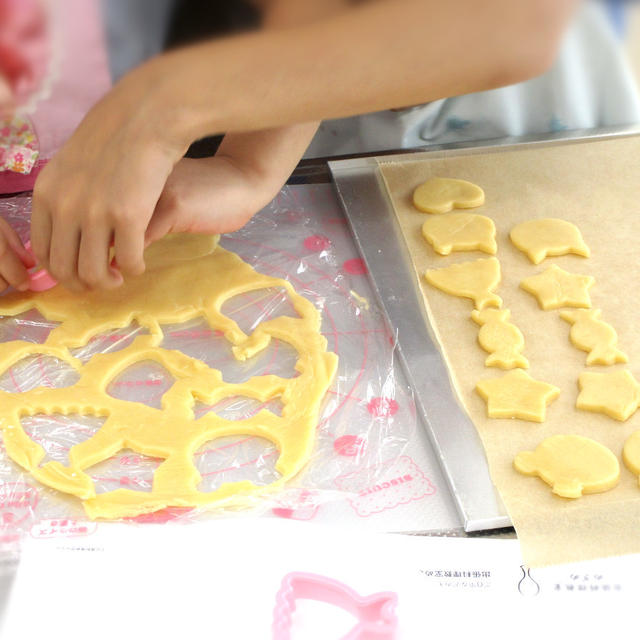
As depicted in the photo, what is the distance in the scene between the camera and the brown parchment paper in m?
0.80

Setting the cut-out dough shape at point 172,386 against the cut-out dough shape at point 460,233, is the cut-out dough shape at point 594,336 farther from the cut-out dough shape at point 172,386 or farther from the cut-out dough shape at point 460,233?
the cut-out dough shape at point 172,386

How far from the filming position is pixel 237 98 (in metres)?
0.79

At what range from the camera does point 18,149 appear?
1165 mm

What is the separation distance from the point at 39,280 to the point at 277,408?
0.33 meters

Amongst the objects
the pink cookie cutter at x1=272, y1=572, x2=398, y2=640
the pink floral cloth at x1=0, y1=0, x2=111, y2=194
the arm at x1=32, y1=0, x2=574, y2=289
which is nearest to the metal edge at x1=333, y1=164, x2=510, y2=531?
the pink cookie cutter at x1=272, y1=572, x2=398, y2=640

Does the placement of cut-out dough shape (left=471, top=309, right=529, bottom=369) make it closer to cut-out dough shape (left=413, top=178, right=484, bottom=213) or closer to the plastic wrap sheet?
the plastic wrap sheet

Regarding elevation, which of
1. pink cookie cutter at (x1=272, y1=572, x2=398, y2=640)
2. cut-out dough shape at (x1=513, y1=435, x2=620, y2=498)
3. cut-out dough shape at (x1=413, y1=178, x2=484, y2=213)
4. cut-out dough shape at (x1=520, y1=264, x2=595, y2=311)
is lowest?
pink cookie cutter at (x1=272, y1=572, x2=398, y2=640)

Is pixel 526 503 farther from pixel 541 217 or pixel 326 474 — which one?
pixel 541 217

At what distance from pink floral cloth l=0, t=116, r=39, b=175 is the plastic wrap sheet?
0.06 m

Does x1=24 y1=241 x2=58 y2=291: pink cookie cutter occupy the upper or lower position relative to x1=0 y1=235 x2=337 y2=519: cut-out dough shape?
upper

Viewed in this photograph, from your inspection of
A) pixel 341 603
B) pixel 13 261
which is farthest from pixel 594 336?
pixel 13 261

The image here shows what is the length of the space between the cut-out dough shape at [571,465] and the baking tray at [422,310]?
47 millimetres

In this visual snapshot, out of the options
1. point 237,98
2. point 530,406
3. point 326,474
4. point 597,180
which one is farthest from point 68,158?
point 597,180

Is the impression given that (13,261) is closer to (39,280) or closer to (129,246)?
(39,280)
